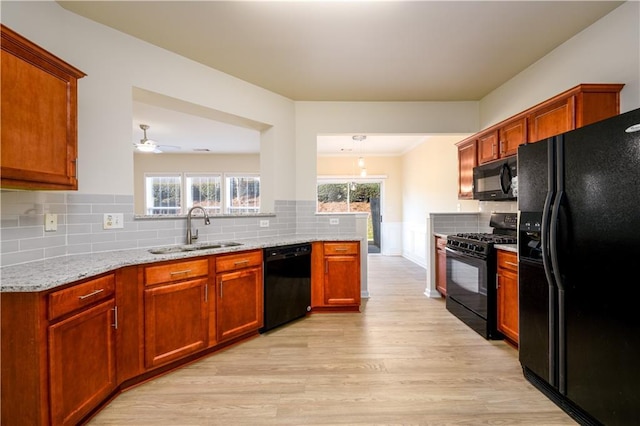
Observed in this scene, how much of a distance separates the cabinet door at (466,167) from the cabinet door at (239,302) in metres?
2.76

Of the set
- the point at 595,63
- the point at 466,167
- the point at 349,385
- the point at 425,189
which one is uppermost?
the point at 595,63

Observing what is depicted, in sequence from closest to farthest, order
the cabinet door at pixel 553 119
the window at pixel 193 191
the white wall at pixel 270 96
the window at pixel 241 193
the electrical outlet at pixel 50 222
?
the electrical outlet at pixel 50 222 < the white wall at pixel 270 96 < the cabinet door at pixel 553 119 < the window at pixel 193 191 < the window at pixel 241 193

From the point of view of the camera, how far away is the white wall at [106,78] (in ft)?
6.79

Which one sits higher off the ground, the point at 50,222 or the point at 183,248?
the point at 50,222

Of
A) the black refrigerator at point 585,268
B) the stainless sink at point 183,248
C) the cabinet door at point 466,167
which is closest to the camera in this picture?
the black refrigerator at point 585,268

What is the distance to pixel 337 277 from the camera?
3.49 metres

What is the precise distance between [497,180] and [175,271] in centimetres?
319

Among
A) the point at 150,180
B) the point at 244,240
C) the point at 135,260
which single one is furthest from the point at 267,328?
the point at 150,180

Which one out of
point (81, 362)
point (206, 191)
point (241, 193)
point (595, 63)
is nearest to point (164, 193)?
point (206, 191)

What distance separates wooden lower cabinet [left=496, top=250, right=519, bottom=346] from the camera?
2523 millimetres

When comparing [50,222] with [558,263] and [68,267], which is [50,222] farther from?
[558,263]

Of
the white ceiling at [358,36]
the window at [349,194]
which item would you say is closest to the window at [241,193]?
the window at [349,194]

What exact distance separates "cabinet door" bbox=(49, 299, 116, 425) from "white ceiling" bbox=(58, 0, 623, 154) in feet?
6.87

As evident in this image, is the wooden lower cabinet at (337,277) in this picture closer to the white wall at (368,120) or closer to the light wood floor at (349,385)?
the light wood floor at (349,385)
